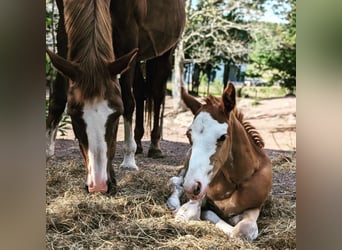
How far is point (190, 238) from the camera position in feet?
7.20

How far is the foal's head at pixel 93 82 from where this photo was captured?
85.2 inches

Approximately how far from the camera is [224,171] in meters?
2.32

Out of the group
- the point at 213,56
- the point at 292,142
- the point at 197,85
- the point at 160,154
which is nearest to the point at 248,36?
the point at 213,56

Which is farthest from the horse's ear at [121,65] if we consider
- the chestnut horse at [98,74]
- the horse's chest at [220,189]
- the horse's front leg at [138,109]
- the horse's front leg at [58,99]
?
the horse's chest at [220,189]

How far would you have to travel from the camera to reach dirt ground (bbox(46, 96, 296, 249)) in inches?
85.5

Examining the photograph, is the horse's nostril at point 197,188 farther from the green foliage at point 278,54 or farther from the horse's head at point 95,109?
the green foliage at point 278,54

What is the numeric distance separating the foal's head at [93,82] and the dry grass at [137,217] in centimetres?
9

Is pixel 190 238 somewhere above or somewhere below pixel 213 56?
below

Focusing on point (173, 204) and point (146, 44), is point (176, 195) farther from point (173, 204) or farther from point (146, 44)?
point (146, 44)

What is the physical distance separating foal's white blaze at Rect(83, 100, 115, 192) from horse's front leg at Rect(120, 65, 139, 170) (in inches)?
4.3

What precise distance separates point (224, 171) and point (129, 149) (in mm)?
487

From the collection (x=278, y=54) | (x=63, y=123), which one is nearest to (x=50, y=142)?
(x=63, y=123)
